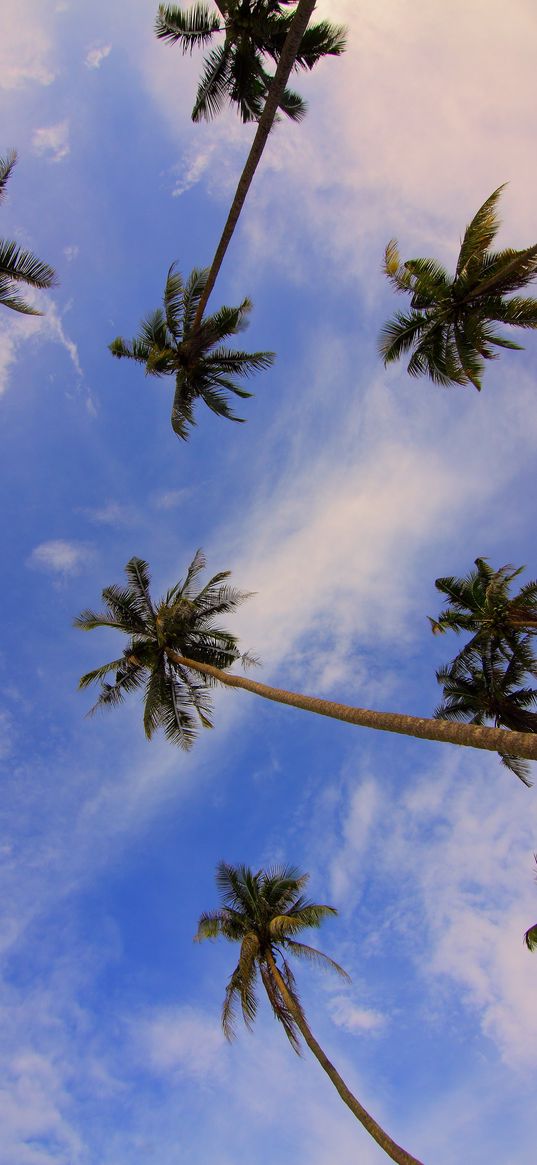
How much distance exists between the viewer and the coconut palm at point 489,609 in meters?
18.3

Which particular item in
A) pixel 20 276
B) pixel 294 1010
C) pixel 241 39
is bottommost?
pixel 294 1010

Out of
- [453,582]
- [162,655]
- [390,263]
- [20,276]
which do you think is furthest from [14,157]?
[453,582]

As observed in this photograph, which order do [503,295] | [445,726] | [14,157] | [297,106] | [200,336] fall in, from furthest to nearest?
[200,336]
[297,106]
[503,295]
[14,157]
[445,726]

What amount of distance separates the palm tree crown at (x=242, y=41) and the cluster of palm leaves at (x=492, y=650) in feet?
50.6

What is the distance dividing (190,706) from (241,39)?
17.8 meters

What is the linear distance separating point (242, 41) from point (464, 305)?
27.1 feet

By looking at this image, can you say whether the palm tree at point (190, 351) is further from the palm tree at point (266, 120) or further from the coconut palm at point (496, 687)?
the coconut palm at point (496, 687)

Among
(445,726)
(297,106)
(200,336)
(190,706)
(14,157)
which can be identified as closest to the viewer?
(445,726)

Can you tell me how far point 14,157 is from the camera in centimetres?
1272

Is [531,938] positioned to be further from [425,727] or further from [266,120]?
[266,120]

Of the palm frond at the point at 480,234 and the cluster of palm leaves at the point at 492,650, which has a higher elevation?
the palm frond at the point at 480,234

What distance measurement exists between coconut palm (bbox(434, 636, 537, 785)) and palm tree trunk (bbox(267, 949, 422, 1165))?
31.8 feet

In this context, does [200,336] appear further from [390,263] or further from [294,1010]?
[294,1010]

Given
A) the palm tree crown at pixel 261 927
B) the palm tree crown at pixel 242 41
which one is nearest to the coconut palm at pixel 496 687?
the palm tree crown at pixel 261 927
